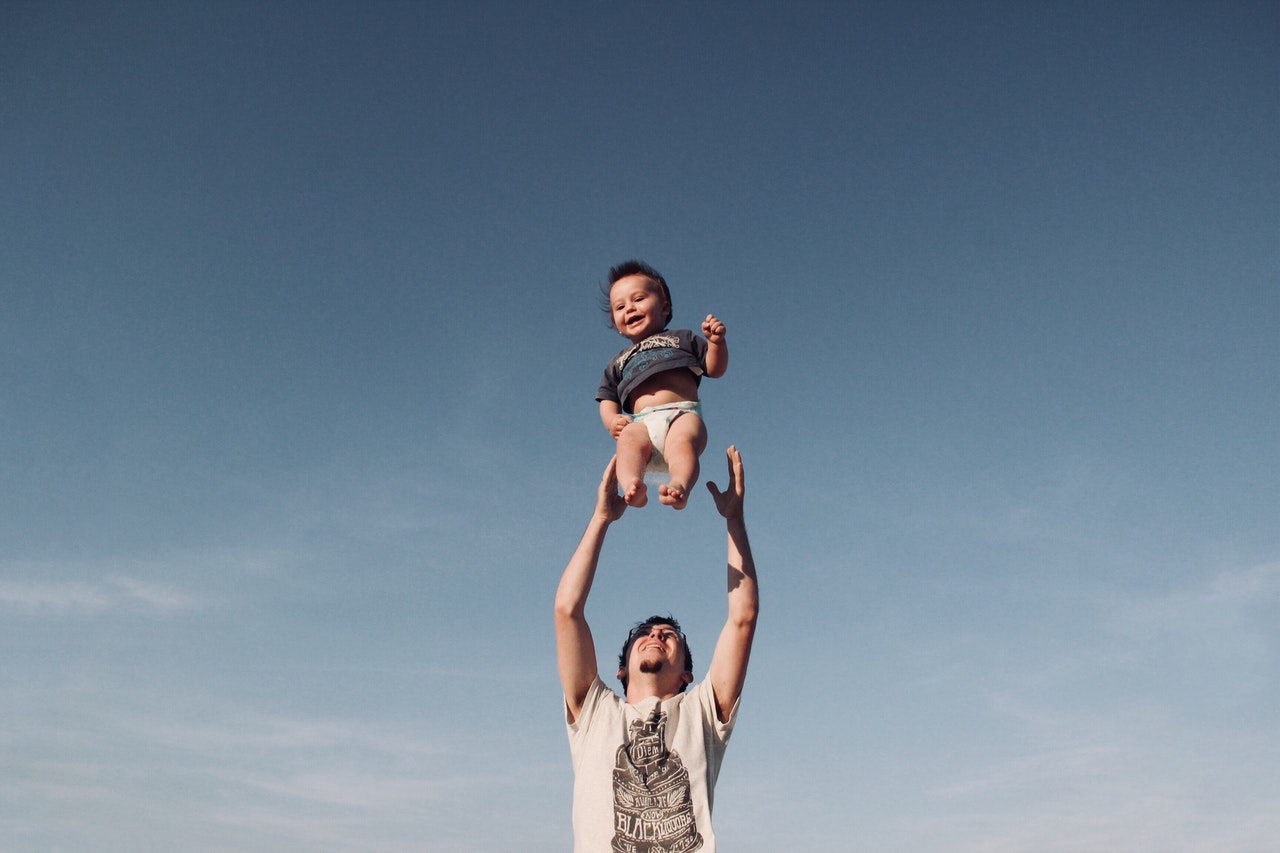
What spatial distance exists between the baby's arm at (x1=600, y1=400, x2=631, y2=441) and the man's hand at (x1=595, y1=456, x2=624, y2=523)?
57 centimetres

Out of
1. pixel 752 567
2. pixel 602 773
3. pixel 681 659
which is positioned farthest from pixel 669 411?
pixel 602 773

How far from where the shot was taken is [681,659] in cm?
679

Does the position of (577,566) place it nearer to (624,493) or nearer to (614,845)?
(624,493)

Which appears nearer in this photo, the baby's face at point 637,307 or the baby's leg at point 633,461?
the baby's leg at point 633,461

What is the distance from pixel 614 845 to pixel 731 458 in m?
2.49

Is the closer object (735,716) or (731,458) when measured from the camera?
(735,716)

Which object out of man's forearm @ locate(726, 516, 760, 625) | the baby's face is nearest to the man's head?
the baby's face

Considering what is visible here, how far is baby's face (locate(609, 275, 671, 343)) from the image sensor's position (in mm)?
7367

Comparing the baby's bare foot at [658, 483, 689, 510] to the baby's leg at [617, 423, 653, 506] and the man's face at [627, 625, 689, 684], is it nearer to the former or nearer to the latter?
the baby's leg at [617, 423, 653, 506]

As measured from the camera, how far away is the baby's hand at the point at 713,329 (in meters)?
6.78

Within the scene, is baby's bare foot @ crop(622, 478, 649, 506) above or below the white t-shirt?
above

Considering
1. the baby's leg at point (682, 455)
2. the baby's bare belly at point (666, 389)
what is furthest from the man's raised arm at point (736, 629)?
the baby's bare belly at point (666, 389)

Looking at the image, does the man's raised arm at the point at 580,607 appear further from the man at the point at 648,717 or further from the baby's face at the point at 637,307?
the baby's face at the point at 637,307

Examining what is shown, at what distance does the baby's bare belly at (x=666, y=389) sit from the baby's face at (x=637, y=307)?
1.67 feet
